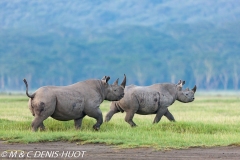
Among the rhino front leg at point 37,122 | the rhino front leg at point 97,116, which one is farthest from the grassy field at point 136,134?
the rhino front leg at point 37,122

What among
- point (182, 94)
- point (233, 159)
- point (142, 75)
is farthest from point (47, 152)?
point (142, 75)

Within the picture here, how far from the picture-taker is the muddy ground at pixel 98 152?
13625 millimetres

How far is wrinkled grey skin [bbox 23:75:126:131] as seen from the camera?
18406mm

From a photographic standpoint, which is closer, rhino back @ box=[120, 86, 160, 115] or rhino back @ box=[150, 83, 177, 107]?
rhino back @ box=[120, 86, 160, 115]

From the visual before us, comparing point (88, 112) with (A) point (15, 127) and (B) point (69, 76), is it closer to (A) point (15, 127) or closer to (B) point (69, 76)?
(A) point (15, 127)

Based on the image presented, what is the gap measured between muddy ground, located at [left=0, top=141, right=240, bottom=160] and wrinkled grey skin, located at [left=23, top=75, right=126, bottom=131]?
8.81 ft

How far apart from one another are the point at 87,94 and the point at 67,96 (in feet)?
2.61

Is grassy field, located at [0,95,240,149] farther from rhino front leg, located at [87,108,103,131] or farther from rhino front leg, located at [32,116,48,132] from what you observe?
rhino front leg, located at [32,116,48,132]

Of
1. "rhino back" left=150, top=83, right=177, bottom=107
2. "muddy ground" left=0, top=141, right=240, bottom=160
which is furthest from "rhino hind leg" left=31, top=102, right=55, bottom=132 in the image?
"rhino back" left=150, top=83, right=177, bottom=107

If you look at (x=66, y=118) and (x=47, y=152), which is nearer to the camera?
(x=47, y=152)

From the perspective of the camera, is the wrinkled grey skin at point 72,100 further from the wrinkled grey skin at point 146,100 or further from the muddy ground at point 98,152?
the muddy ground at point 98,152

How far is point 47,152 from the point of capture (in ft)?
46.7

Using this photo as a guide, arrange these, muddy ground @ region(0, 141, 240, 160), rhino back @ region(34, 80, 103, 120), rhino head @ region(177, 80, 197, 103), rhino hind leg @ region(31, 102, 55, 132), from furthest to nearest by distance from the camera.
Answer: rhino head @ region(177, 80, 197, 103), rhino back @ region(34, 80, 103, 120), rhino hind leg @ region(31, 102, 55, 132), muddy ground @ region(0, 141, 240, 160)

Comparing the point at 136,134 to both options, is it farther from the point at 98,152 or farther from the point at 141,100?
the point at 141,100
